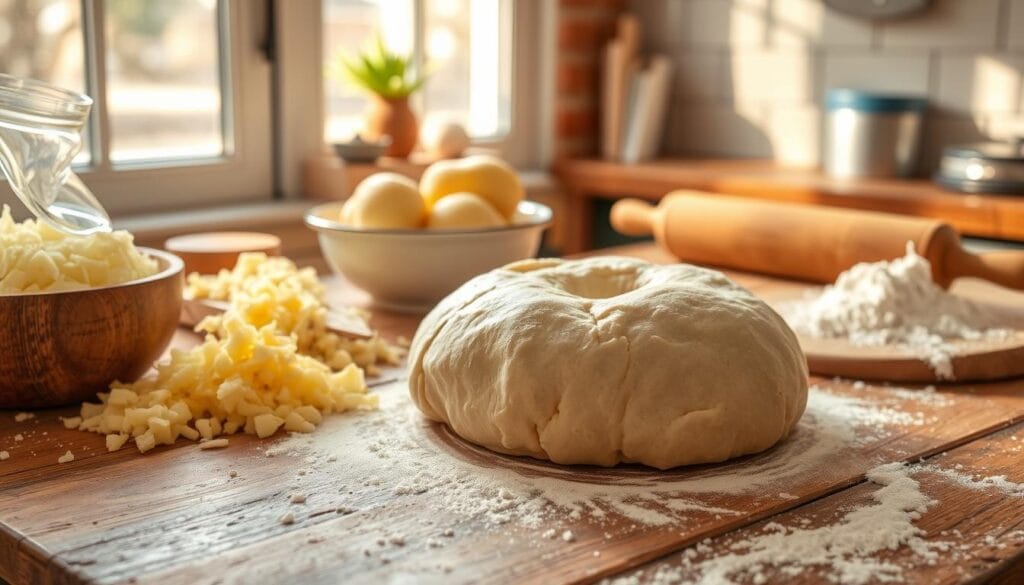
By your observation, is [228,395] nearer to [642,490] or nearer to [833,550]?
[642,490]

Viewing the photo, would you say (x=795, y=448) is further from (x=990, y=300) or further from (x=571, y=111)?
(x=571, y=111)

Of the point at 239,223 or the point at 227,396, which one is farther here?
the point at 239,223

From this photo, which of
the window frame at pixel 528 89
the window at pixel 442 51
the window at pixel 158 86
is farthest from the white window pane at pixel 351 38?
the window frame at pixel 528 89

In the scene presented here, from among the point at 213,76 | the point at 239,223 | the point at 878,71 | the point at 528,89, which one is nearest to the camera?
the point at 239,223

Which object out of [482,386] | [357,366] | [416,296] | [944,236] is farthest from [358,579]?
[944,236]

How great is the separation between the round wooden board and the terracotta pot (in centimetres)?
117

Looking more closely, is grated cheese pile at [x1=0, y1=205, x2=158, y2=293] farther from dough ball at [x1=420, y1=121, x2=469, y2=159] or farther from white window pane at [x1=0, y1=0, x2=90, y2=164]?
dough ball at [x1=420, y1=121, x2=469, y2=159]

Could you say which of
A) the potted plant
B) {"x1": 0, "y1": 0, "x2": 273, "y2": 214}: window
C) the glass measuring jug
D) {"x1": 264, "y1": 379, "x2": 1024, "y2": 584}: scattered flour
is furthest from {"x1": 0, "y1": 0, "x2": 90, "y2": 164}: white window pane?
{"x1": 264, "y1": 379, "x2": 1024, "y2": 584}: scattered flour

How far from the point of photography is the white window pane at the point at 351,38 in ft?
7.60

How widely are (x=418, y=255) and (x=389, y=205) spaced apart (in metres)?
0.08

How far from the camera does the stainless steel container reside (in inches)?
89.4

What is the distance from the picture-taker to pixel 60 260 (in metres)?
1.04

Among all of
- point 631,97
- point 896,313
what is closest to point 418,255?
point 896,313

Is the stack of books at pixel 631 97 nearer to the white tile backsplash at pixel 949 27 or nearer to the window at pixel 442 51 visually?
the window at pixel 442 51
